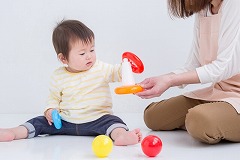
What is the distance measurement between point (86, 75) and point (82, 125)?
6.3 inches

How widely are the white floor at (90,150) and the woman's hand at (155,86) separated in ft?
0.49

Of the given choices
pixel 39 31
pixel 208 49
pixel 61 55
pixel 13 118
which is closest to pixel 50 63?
pixel 39 31

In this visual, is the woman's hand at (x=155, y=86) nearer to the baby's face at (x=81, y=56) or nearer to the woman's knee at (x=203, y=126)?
the woman's knee at (x=203, y=126)

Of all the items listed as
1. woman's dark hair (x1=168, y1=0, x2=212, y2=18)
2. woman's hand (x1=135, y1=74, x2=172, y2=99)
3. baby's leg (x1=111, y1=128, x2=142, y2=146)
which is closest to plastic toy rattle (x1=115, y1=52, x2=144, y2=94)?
woman's hand (x1=135, y1=74, x2=172, y2=99)

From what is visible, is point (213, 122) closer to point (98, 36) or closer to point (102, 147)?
point (102, 147)

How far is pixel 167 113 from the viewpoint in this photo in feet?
5.96

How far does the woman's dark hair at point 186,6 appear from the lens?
5.35 ft

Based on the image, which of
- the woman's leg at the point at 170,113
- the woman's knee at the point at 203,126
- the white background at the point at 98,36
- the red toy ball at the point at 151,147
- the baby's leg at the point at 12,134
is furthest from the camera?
the white background at the point at 98,36

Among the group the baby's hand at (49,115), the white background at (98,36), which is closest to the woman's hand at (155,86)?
Result: the baby's hand at (49,115)

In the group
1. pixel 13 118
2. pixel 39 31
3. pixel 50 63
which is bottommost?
pixel 13 118

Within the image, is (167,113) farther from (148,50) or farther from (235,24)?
(148,50)

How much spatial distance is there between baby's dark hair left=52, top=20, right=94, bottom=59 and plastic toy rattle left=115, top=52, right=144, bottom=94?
159 mm

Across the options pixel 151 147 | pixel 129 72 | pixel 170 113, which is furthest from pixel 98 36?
pixel 151 147

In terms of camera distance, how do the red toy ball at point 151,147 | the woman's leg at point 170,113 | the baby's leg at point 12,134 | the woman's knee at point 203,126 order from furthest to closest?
the woman's leg at point 170,113, the baby's leg at point 12,134, the woman's knee at point 203,126, the red toy ball at point 151,147
